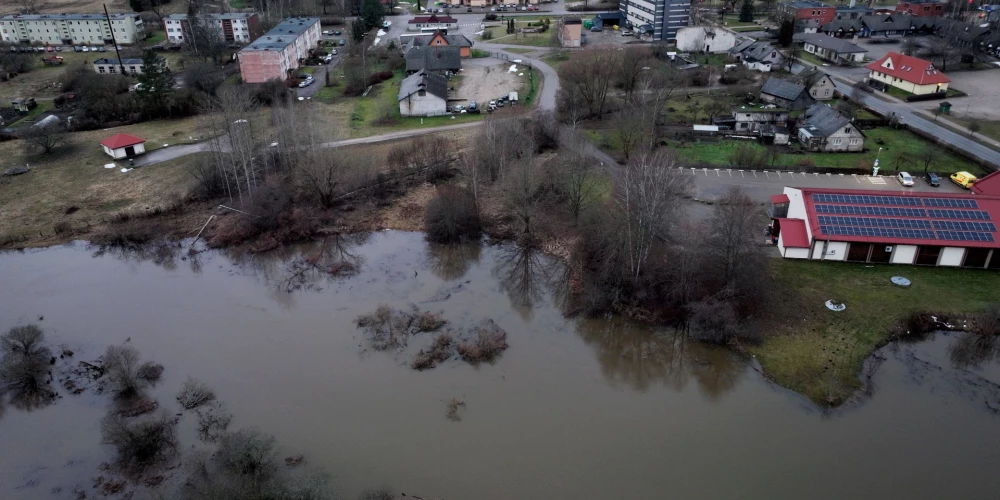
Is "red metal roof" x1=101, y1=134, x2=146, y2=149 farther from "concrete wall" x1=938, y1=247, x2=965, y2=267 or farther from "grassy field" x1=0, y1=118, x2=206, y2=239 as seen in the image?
"concrete wall" x1=938, y1=247, x2=965, y2=267

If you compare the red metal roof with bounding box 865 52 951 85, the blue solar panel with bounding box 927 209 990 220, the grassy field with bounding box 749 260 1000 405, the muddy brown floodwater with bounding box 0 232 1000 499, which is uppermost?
the red metal roof with bounding box 865 52 951 85

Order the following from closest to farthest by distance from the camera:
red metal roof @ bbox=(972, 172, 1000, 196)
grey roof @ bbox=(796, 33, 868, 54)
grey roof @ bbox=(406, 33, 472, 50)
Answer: red metal roof @ bbox=(972, 172, 1000, 196) → grey roof @ bbox=(796, 33, 868, 54) → grey roof @ bbox=(406, 33, 472, 50)

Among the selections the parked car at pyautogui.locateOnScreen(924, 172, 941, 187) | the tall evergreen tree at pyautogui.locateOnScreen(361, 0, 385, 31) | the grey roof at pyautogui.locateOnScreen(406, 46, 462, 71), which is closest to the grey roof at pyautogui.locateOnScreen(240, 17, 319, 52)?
the tall evergreen tree at pyautogui.locateOnScreen(361, 0, 385, 31)

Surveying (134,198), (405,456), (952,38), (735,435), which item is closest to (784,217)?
(735,435)

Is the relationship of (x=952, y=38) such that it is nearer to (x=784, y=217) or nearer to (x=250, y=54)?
(x=784, y=217)

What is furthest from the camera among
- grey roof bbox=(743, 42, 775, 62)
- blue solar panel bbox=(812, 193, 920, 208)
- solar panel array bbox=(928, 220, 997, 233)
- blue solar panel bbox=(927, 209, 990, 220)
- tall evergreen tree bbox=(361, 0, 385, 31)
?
tall evergreen tree bbox=(361, 0, 385, 31)

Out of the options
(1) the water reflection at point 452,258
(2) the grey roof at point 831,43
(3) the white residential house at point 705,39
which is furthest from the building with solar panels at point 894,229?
(3) the white residential house at point 705,39

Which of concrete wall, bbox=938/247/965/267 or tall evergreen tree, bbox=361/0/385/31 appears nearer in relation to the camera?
concrete wall, bbox=938/247/965/267

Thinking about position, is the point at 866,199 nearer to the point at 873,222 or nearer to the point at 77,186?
the point at 873,222
